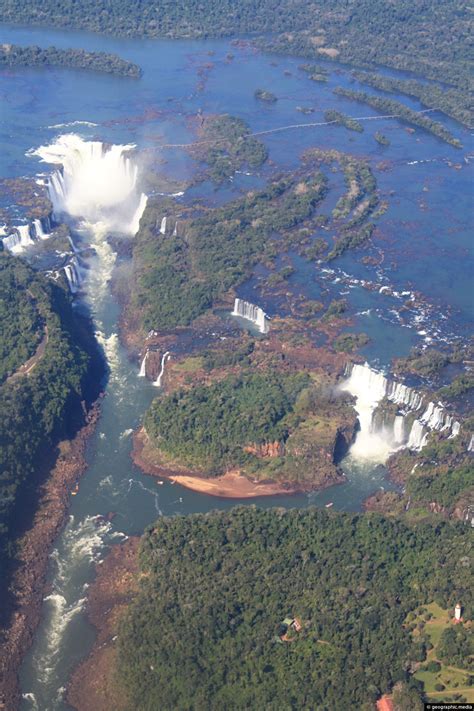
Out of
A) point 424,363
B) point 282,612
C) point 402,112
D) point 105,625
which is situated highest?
point 402,112

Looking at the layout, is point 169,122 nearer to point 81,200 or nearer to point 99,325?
point 81,200

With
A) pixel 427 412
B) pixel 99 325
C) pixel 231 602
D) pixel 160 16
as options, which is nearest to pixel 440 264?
pixel 427 412

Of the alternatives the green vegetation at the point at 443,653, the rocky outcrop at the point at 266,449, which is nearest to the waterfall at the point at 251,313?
the rocky outcrop at the point at 266,449

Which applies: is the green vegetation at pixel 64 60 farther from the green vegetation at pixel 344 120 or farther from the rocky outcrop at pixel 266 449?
the rocky outcrop at pixel 266 449

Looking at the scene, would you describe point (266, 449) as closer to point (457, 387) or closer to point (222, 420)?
point (222, 420)

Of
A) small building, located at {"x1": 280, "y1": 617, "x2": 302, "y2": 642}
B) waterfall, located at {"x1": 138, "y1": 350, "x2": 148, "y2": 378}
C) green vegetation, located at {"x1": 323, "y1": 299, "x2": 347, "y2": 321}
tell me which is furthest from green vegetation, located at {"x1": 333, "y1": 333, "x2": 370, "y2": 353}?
small building, located at {"x1": 280, "y1": 617, "x2": 302, "y2": 642}

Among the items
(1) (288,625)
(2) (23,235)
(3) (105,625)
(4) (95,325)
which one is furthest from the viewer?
(2) (23,235)

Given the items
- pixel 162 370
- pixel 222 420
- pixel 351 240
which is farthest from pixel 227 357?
pixel 351 240
